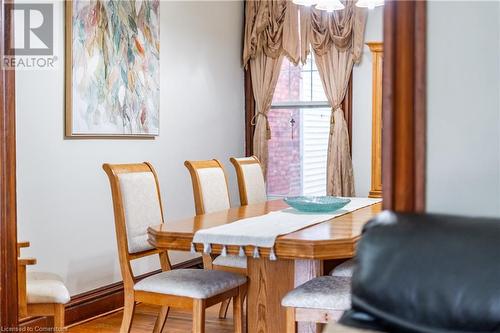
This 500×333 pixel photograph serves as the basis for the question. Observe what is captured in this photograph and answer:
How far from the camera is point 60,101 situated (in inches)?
158

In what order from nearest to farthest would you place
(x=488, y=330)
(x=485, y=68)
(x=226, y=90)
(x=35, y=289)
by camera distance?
(x=488, y=330), (x=485, y=68), (x=35, y=289), (x=226, y=90)

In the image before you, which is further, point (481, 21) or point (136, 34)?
point (136, 34)

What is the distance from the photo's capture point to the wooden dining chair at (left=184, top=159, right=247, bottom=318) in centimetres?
378

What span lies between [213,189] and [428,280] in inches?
115

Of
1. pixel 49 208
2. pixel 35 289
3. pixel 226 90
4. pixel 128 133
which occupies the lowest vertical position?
pixel 35 289

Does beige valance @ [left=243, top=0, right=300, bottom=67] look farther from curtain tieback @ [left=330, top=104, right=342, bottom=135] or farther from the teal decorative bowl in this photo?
the teal decorative bowl

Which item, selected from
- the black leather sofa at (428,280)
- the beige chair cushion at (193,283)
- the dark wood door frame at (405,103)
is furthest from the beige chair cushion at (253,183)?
the black leather sofa at (428,280)

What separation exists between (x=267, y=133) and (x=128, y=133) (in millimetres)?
1809

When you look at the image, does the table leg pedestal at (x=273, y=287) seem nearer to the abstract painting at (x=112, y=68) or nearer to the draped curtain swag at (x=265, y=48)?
the abstract painting at (x=112, y=68)

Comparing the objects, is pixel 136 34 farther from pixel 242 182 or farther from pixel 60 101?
pixel 242 182

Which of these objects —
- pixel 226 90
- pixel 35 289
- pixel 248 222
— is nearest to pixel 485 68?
pixel 248 222

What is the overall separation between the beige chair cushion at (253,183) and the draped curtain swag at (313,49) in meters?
1.19

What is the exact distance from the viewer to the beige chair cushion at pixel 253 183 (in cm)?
456

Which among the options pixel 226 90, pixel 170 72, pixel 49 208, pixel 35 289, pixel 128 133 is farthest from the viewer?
pixel 226 90
